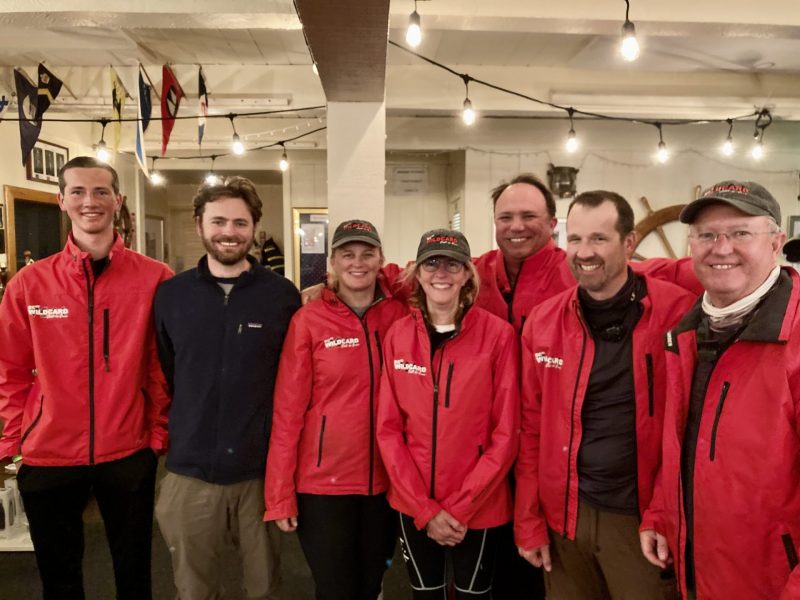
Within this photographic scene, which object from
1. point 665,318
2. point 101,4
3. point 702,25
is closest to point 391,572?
point 665,318

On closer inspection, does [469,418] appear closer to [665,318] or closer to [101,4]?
[665,318]

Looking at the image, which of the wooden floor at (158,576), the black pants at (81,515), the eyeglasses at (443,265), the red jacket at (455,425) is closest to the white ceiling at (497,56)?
the eyeglasses at (443,265)

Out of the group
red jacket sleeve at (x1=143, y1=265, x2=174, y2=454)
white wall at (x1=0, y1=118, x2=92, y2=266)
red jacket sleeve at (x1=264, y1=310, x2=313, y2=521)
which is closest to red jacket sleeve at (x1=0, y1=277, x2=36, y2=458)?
red jacket sleeve at (x1=143, y1=265, x2=174, y2=454)

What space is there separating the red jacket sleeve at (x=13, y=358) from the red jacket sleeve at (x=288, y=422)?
1.01 meters

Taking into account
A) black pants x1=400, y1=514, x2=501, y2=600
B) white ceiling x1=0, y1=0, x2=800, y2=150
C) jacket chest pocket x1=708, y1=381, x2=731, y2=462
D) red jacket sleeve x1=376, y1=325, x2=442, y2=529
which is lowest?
black pants x1=400, y1=514, x2=501, y2=600

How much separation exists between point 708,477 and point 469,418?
2.34 ft

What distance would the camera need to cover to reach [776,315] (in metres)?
1.21

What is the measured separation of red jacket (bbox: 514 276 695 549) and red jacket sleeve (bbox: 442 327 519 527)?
0.16ft

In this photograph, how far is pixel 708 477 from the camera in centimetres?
128

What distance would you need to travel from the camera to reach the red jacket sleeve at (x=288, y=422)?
182 centimetres

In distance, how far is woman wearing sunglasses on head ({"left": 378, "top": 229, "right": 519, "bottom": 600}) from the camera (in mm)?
1717

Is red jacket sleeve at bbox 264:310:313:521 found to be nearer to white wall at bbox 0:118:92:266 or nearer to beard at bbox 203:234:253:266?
beard at bbox 203:234:253:266

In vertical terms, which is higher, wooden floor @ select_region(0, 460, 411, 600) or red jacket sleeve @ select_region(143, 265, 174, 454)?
red jacket sleeve @ select_region(143, 265, 174, 454)

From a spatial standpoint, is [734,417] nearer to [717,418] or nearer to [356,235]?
[717,418]
